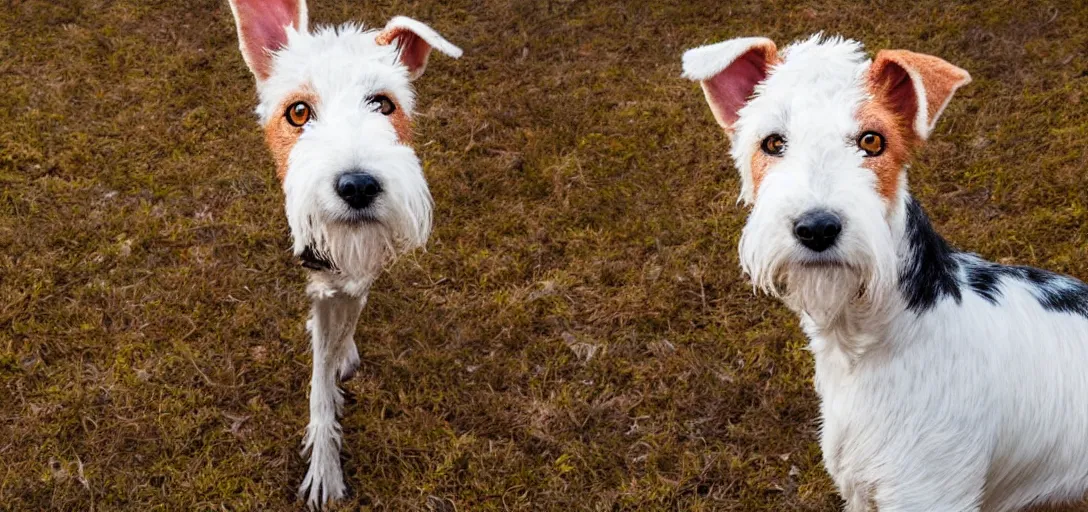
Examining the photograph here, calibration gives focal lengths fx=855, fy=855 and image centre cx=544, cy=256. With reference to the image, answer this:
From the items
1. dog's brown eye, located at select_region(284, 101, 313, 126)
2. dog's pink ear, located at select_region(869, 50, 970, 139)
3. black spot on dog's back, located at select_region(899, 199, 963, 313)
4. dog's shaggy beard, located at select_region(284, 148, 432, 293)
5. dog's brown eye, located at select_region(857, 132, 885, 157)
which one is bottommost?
dog's shaggy beard, located at select_region(284, 148, 432, 293)

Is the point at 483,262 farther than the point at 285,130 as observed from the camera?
Yes

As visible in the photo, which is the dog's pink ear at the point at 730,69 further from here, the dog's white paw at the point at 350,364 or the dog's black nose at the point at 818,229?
the dog's white paw at the point at 350,364

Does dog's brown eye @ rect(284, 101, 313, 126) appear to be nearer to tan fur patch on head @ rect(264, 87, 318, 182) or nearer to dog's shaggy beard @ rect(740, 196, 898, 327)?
tan fur patch on head @ rect(264, 87, 318, 182)

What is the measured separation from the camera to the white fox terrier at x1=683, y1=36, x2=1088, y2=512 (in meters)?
2.92

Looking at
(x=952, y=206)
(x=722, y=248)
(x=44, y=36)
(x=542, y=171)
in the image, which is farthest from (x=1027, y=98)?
(x=44, y=36)

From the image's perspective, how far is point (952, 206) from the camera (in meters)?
6.30

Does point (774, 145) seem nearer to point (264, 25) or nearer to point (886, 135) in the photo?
point (886, 135)

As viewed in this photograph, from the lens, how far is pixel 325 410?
188 inches

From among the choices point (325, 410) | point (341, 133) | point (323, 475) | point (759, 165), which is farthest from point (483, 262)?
point (759, 165)

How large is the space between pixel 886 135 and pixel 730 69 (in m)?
0.69

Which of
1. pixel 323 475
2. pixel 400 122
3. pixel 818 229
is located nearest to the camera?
pixel 818 229

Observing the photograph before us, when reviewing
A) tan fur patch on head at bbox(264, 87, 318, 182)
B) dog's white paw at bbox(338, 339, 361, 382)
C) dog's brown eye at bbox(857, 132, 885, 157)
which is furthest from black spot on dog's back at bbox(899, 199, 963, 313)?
dog's white paw at bbox(338, 339, 361, 382)

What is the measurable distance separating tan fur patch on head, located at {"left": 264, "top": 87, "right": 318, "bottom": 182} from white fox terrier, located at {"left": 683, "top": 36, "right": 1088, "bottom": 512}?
1.65 metres

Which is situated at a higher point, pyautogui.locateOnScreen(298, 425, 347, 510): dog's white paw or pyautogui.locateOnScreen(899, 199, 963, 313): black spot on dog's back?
pyautogui.locateOnScreen(899, 199, 963, 313): black spot on dog's back
